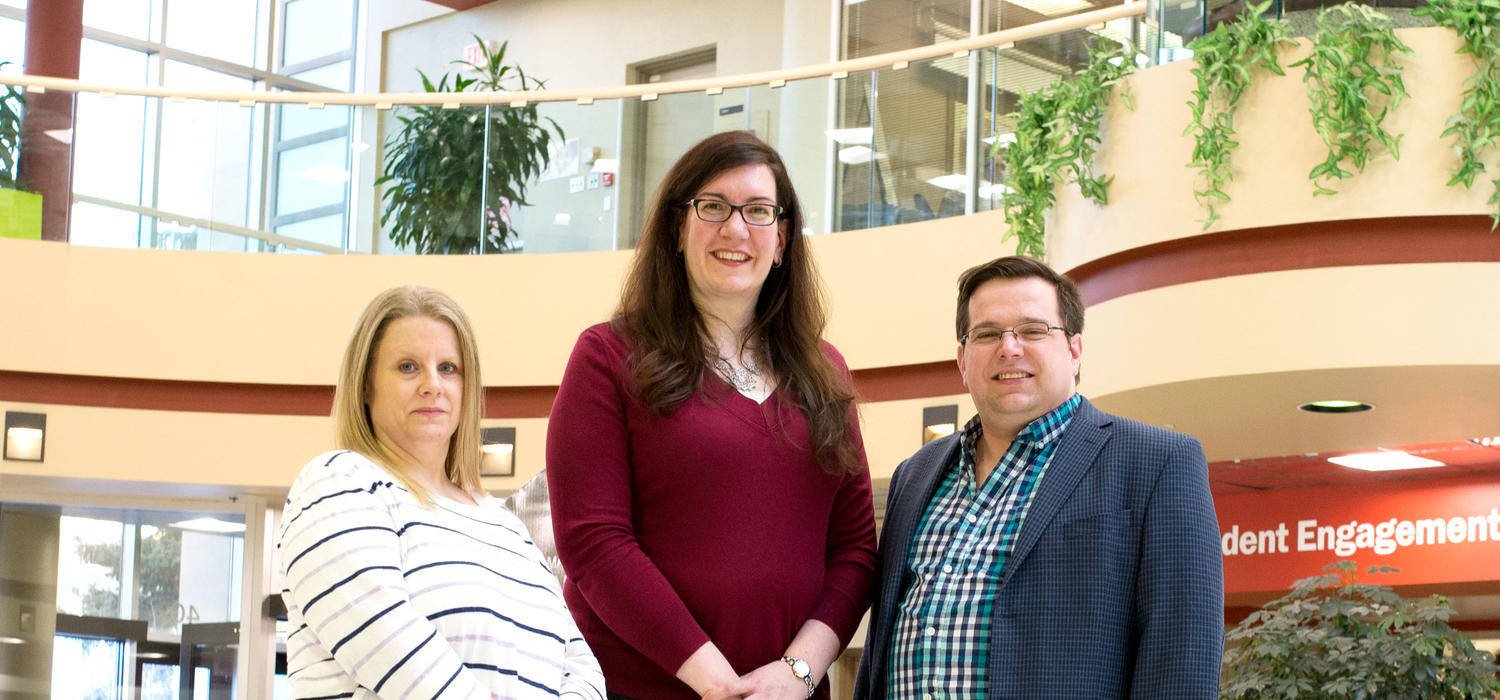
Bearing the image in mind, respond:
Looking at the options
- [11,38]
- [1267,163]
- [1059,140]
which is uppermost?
[11,38]

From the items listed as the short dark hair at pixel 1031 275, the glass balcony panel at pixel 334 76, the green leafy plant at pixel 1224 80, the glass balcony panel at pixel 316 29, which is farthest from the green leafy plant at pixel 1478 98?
the glass balcony panel at pixel 316 29

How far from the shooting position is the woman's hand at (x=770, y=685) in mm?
2170

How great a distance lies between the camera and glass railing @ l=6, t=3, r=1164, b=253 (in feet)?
25.4

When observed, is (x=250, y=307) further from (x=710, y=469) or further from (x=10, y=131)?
(x=710, y=469)

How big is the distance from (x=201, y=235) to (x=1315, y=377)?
6.64 metres

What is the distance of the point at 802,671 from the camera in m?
2.23

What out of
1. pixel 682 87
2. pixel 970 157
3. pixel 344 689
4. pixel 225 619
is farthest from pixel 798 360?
pixel 225 619

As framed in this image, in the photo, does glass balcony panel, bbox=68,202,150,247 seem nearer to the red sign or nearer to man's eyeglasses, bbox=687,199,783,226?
the red sign

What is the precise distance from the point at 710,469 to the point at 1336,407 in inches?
139

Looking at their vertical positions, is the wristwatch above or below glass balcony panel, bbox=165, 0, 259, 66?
below

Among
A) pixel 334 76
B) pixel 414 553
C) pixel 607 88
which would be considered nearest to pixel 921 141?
pixel 607 88

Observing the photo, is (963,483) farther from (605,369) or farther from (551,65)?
(551,65)

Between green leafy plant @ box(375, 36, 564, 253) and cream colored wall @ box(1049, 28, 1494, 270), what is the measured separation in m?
4.24

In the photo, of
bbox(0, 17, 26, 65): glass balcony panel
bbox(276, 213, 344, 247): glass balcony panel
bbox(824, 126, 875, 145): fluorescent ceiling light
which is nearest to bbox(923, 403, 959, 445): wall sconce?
bbox(824, 126, 875, 145): fluorescent ceiling light
